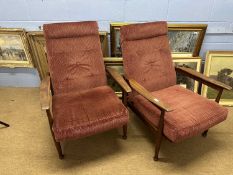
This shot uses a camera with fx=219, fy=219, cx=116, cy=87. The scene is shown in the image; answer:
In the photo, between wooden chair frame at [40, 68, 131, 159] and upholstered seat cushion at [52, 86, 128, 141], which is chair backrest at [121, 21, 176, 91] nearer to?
wooden chair frame at [40, 68, 131, 159]

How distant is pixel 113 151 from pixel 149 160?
30 centimetres

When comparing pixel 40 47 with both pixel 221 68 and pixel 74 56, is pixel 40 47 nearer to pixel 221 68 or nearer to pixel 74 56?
pixel 74 56

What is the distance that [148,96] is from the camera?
1.55m

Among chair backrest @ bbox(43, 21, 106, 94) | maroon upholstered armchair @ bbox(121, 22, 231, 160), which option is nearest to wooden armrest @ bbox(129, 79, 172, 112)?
maroon upholstered armchair @ bbox(121, 22, 231, 160)

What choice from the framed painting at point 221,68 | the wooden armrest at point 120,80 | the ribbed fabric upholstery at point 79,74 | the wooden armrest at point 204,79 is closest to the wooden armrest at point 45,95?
the ribbed fabric upholstery at point 79,74

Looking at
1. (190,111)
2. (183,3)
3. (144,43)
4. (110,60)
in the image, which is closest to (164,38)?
(144,43)

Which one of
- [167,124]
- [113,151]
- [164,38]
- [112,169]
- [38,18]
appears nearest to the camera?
[167,124]

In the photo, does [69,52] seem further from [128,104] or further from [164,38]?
[164,38]

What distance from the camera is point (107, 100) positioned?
5.59 ft

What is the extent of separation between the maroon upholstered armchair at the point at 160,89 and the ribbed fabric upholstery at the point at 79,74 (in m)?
0.22

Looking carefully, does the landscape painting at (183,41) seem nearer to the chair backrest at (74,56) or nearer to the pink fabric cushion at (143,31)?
the pink fabric cushion at (143,31)

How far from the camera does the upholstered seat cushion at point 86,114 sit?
145 cm

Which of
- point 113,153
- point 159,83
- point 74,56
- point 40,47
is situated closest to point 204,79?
point 159,83

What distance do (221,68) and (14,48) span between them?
7.18 ft
